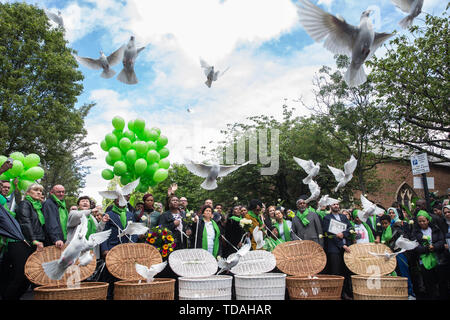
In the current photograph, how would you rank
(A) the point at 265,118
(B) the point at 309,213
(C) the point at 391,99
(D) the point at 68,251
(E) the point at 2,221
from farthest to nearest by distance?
(A) the point at 265,118 < (C) the point at 391,99 < (B) the point at 309,213 < (E) the point at 2,221 < (D) the point at 68,251

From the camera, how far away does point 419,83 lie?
1171 centimetres

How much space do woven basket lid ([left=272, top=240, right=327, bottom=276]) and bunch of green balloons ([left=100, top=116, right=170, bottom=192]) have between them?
325 centimetres

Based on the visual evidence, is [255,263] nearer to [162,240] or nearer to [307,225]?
[162,240]

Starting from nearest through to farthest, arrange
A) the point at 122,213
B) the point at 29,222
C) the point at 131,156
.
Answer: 1. the point at 29,222
2. the point at 122,213
3. the point at 131,156

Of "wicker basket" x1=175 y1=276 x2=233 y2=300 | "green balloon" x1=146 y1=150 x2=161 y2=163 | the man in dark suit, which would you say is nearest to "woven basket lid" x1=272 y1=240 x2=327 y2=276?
"wicker basket" x1=175 y1=276 x2=233 y2=300

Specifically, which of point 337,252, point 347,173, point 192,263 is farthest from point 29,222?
point 347,173

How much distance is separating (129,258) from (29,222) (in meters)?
1.39

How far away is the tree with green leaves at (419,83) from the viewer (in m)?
11.4

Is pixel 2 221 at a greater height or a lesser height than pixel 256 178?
lesser
